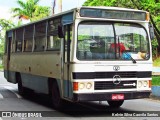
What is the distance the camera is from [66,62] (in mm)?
12859

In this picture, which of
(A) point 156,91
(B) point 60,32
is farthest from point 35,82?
(A) point 156,91

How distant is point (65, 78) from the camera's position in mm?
12977

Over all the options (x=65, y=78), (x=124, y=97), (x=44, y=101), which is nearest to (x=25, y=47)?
(x=44, y=101)

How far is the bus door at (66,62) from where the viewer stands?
12.7 m

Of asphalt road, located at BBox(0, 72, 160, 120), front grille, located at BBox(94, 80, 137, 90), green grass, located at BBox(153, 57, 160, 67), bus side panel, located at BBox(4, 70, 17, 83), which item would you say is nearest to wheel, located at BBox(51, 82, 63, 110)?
asphalt road, located at BBox(0, 72, 160, 120)

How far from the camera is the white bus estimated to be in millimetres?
12297

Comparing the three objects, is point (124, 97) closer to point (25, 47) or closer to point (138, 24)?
point (138, 24)

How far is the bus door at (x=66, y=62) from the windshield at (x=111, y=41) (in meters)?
0.47

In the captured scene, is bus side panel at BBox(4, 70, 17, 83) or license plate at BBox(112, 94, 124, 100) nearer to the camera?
license plate at BBox(112, 94, 124, 100)

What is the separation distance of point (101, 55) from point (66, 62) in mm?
1037

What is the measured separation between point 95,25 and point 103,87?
1.73m

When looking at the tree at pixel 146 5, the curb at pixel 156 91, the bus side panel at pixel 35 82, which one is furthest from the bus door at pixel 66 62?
the tree at pixel 146 5

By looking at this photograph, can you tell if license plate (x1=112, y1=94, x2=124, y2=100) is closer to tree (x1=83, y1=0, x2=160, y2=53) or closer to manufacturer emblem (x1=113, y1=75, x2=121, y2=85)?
manufacturer emblem (x1=113, y1=75, x2=121, y2=85)

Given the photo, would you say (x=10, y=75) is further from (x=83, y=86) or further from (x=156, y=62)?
(x=156, y=62)
